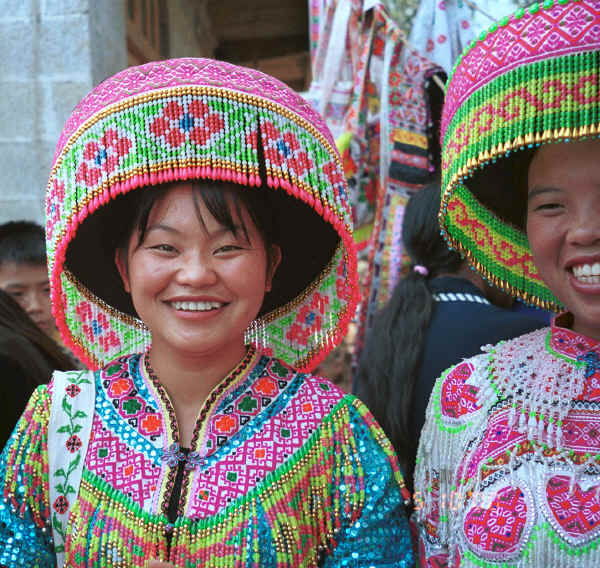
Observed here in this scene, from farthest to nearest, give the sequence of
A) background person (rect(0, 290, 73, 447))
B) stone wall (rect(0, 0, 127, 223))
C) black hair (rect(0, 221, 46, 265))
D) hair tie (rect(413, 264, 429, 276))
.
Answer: stone wall (rect(0, 0, 127, 223))
black hair (rect(0, 221, 46, 265))
hair tie (rect(413, 264, 429, 276))
background person (rect(0, 290, 73, 447))

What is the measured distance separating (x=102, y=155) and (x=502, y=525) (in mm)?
1142

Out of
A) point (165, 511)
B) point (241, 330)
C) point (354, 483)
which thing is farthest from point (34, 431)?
point (354, 483)

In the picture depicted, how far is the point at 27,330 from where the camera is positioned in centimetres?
241

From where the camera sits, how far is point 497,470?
137 cm

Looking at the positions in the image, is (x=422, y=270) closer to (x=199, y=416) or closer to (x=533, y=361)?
(x=533, y=361)

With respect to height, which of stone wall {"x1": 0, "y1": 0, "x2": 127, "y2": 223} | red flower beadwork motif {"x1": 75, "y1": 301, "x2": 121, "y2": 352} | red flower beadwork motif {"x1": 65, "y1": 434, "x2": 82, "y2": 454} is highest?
stone wall {"x1": 0, "y1": 0, "x2": 127, "y2": 223}

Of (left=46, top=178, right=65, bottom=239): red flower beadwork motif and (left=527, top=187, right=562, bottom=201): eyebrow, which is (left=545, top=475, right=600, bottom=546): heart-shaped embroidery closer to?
(left=527, top=187, right=562, bottom=201): eyebrow

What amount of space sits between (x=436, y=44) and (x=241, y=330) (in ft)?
7.05

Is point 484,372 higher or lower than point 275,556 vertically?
higher

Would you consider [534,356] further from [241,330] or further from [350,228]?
[241,330]

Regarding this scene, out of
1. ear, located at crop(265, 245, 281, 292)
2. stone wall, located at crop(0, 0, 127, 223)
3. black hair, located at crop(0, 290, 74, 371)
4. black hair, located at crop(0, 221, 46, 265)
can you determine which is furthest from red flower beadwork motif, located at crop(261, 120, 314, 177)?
stone wall, located at crop(0, 0, 127, 223)

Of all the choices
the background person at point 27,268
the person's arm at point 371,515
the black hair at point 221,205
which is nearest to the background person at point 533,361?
the person's arm at point 371,515

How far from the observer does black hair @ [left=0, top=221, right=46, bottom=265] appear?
9.61 ft

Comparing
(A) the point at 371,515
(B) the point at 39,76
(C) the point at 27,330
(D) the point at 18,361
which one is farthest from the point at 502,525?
(B) the point at 39,76
